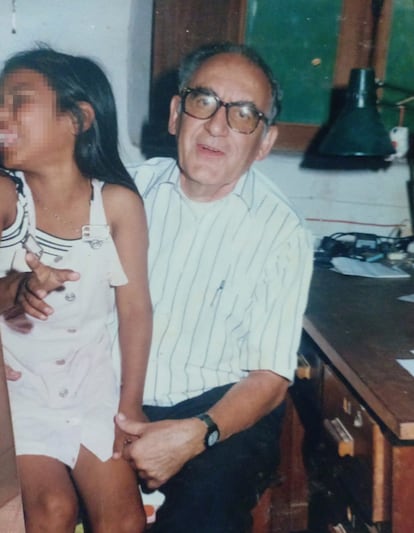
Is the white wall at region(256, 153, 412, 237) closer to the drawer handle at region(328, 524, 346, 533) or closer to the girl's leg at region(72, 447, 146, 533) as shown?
the drawer handle at region(328, 524, 346, 533)

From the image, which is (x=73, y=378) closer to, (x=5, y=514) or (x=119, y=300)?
(x=119, y=300)

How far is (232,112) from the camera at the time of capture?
1.11 meters

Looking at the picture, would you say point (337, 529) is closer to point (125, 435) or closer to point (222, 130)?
point (125, 435)

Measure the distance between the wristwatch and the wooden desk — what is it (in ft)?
0.69

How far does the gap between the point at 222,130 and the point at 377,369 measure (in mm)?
475

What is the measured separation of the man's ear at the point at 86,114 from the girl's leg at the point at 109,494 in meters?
0.47

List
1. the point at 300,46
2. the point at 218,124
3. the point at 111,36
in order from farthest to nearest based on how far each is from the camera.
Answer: the point at 300,46
the point at 111,36
the point at 218,124

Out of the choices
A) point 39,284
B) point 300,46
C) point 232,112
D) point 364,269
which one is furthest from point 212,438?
point 300,46

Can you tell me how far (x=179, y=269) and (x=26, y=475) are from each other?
449 mm

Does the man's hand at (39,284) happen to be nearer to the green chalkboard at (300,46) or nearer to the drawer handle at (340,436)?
the drawer handle at (340,436)

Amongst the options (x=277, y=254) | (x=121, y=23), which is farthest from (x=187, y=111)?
(x=121, y=23)

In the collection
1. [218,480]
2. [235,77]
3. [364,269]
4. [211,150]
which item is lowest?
[218,480]

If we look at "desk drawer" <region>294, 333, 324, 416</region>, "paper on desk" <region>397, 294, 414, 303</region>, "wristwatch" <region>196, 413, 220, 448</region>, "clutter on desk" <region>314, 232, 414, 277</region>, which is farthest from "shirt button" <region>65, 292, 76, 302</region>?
"clutter on desk" <region>314, 232, 414, 277</region>

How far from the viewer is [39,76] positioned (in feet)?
2.74
